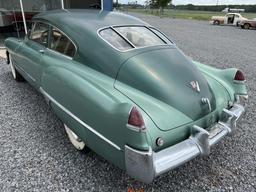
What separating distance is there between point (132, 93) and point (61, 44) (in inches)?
54.1

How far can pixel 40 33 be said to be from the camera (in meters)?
3.79

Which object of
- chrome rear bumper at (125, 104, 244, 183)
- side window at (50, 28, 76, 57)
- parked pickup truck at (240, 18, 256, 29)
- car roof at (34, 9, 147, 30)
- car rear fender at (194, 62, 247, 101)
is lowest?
parked pickup truck at (240, 18, 256, 29)

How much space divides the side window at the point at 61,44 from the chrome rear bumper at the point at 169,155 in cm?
159

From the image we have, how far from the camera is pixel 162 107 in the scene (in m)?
2.23

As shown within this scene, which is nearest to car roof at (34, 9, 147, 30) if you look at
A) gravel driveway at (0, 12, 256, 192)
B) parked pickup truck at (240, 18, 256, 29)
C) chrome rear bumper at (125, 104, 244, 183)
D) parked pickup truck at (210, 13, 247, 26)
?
gravel driveway at (0, 12, 256, 192)

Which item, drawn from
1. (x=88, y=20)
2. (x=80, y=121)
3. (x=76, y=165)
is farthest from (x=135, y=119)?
(x=88, y=20)

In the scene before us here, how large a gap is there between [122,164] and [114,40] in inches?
56.0

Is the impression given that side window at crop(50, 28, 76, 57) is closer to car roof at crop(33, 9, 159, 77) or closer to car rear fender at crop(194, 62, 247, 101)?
car roof at crop(33, 9, 159, 77)

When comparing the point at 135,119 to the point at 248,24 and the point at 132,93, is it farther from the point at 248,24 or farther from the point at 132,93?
the point at 248,24

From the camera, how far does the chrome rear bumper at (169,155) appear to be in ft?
5.95

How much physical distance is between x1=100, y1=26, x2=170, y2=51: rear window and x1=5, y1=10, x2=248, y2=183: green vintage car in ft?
0.04

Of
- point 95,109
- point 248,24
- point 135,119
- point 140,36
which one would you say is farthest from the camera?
point 248,24

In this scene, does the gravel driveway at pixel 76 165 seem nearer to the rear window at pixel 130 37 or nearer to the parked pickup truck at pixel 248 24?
the rear window at pixel 130 37

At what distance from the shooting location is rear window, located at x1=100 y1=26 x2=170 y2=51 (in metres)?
2.72
